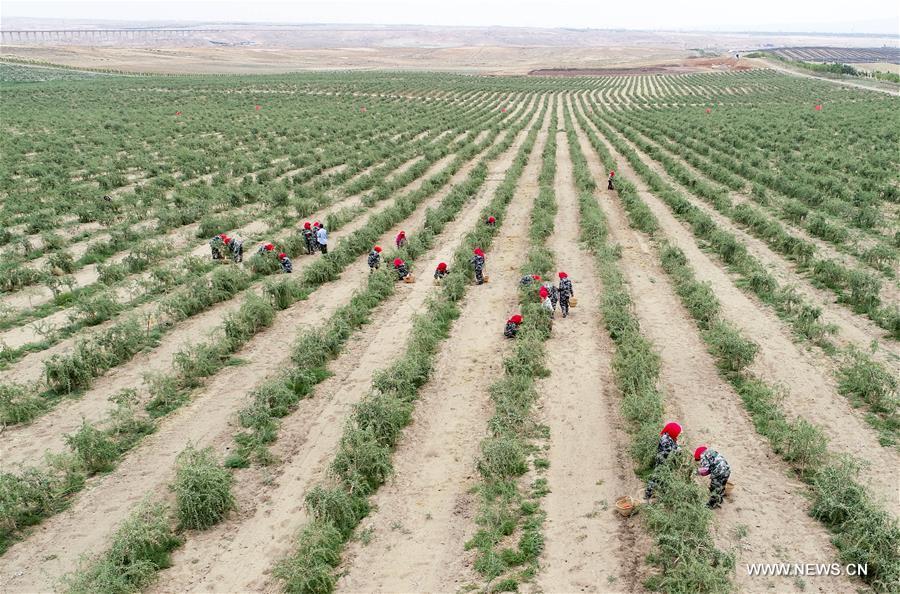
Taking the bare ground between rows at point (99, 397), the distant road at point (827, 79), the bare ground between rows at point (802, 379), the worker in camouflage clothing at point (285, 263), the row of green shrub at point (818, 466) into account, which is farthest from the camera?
the distant road at point (827, 79)

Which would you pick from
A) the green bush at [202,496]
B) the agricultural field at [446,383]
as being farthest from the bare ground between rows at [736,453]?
the green bush at [202,496]

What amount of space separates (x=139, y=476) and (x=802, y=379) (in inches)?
525

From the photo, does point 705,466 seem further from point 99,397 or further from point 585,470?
point 99,397

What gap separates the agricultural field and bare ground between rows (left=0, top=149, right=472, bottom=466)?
84 millimetres

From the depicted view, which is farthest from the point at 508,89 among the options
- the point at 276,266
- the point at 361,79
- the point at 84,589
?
the point at 84,589

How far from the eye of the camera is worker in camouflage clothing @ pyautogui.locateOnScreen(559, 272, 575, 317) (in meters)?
16.1

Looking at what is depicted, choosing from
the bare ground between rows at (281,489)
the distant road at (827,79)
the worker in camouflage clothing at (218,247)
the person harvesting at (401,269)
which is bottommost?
the bare ground between rows at (281,489)

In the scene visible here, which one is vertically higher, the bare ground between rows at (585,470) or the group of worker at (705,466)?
the group of worker at (705,466)

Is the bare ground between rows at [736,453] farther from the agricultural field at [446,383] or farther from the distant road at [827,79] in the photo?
the distant road at [827,79]

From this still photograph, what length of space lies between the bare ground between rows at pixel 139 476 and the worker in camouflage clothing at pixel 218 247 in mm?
5515

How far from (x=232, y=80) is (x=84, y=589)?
325 ft

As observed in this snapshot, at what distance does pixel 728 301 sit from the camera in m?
17.4

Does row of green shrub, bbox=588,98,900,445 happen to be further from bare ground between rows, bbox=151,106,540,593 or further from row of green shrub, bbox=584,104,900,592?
bare ground between rows, bbox=151,106,540,593

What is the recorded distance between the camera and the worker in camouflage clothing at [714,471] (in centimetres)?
916
